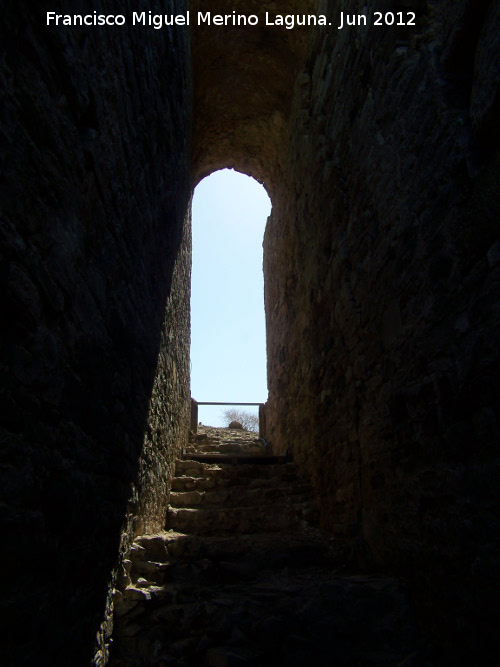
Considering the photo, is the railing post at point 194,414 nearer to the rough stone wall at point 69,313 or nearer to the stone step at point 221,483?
the stone step at point 221,483

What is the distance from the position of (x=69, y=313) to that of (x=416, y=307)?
61.9 inches

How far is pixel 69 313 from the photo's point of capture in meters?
1.49

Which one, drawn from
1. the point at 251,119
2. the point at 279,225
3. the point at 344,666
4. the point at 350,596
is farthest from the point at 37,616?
the point at 251,119

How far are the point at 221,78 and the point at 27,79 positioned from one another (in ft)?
16.3

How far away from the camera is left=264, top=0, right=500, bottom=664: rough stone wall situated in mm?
1605

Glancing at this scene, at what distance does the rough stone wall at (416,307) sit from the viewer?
5.27 feet

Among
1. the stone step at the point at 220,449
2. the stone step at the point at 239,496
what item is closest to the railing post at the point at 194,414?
the stone step at the point at 220,449

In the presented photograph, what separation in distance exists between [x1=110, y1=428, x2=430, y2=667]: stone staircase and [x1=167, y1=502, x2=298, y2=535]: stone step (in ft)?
0.45

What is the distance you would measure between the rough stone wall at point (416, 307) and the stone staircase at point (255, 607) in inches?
9.1

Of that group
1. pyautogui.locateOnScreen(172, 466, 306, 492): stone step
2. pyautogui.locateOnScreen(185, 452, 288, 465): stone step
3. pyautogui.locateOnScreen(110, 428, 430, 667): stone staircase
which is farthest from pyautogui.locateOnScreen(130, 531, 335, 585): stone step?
pyautogui.locateOnScreen(185, 452, 288, 465): stone step

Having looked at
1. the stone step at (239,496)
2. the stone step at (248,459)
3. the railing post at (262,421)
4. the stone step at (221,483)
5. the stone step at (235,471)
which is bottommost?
the stone step at (239,496)

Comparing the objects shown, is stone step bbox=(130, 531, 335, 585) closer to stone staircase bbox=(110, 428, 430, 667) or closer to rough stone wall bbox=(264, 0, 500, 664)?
stone staircase bbox=(110, 428, 430, 667)

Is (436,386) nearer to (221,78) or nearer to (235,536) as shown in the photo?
(235,536)

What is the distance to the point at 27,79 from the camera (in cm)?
119
